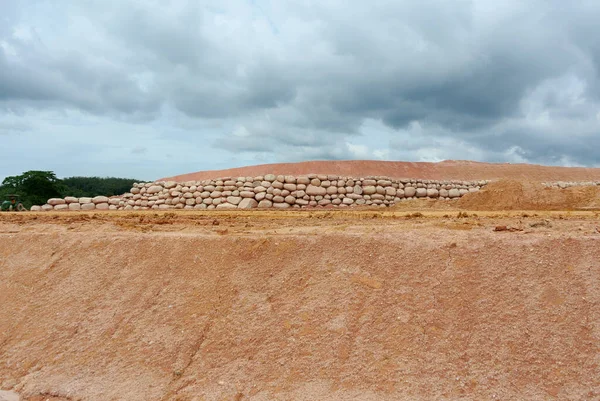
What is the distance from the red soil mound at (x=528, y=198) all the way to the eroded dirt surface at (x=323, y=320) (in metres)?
7.02

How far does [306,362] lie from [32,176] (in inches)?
920

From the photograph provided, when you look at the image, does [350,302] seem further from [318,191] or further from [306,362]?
[318,191]

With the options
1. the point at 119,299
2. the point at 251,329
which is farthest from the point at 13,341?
the point at 251,329

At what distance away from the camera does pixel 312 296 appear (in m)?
5.37

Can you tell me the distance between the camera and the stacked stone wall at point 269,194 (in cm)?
1673

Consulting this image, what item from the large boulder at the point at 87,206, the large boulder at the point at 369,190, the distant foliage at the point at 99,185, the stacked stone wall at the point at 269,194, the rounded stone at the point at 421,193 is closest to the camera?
the stacked stone wall at the point at 269,194

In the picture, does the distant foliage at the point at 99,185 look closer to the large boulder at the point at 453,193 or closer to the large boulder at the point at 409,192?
the large boulder at the point at 409,192

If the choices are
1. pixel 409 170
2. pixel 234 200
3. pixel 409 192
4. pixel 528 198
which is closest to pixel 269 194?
pixel 234 200

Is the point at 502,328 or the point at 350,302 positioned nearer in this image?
the point at 502,328

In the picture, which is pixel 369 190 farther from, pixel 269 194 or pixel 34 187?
pixel 34 187

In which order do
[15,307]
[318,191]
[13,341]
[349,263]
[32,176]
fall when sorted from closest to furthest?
1. [349,263]
2. [13,341]
3. [15,307]
4. [318,191]
5. [32,176]

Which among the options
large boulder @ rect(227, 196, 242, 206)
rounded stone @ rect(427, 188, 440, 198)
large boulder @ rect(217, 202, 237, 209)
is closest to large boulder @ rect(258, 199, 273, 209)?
large boulder @ rect(227, 196, 242, 206)

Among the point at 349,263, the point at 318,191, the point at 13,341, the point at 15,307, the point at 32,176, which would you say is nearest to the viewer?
the point at 349,263

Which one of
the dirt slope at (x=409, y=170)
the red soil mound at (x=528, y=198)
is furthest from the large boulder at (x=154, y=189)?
the red soil mound at (x=528, y=198)
